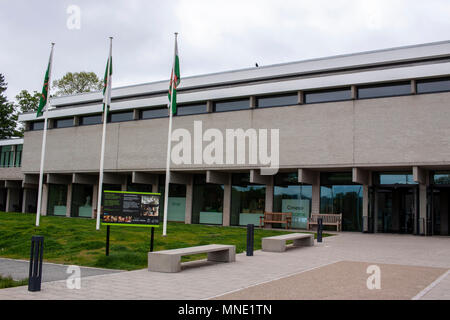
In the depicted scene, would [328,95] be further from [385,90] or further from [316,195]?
[316,195]

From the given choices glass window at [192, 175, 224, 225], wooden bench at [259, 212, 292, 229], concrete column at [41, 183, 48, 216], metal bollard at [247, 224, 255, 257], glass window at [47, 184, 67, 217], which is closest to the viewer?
metal bollard at [247, 224, 255, 257]

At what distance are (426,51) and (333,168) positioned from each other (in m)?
8.05

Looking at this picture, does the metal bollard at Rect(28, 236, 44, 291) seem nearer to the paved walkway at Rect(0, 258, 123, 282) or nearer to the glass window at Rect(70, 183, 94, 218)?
the paved walkway at Rect(0, 258, 123, 282)

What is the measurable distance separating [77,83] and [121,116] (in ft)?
88.6

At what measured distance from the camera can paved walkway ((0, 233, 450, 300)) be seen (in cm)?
779

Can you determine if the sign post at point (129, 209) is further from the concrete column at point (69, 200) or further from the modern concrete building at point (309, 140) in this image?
the concrete column at point (69, 200)

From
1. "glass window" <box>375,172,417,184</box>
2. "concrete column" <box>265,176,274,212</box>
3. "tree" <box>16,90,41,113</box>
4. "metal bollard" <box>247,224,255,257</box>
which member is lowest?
"metal bollard" <box>247,224,255,257</box>

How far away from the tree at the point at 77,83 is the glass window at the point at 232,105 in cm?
3233

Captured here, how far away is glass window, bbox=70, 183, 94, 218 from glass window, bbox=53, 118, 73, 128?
497cm

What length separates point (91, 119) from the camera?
35.8m

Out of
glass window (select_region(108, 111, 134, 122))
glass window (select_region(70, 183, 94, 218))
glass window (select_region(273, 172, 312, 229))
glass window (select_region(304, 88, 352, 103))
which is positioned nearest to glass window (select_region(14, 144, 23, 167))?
glass window (select_region(70, 183, 94, 218))

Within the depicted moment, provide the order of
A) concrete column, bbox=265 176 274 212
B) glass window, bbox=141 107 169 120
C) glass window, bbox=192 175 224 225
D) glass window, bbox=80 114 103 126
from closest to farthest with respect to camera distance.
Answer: concrete column, bbox=265 176 274 212
glass window, bbox=192 175 224 225
glass window, bbox=141 107 169 120
glass window, bbox=80 114 103 126

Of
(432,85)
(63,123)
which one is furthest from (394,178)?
(63,123)

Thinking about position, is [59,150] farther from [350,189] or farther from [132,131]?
[350,189]
